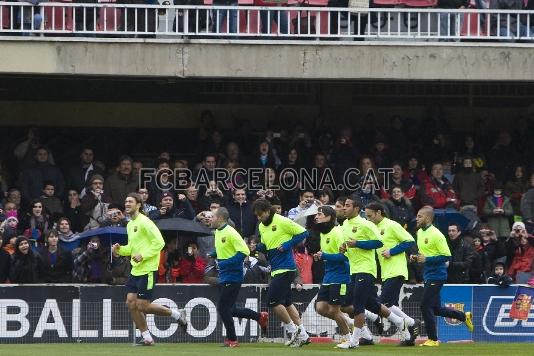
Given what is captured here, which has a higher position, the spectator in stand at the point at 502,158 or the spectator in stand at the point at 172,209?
the spectator in stand at the point at 502,158

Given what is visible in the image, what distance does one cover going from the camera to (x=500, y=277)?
24.1 metres

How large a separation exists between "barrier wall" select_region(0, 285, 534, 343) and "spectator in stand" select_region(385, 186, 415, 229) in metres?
1.93

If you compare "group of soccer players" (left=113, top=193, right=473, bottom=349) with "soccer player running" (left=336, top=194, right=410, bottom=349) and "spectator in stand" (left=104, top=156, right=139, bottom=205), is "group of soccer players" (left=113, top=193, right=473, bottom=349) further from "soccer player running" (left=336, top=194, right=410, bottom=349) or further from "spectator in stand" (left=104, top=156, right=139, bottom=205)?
"spectator in stand" (left=104, top=156, right=139, bottom=205)

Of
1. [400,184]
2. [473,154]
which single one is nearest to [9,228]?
[400,184]

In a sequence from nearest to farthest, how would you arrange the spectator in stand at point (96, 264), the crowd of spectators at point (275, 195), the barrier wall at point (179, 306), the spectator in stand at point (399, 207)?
the barrier wall at point (179, 306), the spectator in stand at point (96, 264), the crowd of spectators at point (275, 195), the spectator in stand at point (399, 207)

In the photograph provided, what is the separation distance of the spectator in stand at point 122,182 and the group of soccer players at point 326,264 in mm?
4881

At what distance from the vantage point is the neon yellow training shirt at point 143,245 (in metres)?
20.9

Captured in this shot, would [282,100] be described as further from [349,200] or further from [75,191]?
[349,200]

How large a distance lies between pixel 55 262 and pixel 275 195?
4334mm

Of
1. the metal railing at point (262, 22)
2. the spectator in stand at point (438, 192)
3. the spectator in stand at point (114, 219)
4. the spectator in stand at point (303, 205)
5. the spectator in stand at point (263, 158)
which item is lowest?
the spectator in stand at point (114, 219)

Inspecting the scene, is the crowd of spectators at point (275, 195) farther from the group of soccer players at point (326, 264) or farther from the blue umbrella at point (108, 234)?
the group of soccer players at point (326, 264)

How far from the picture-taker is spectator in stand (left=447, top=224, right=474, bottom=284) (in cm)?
2428

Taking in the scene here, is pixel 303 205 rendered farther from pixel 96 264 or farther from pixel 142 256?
pixel 142 256

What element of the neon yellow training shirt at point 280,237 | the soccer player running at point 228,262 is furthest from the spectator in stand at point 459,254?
the soccer player running at point 228,262
